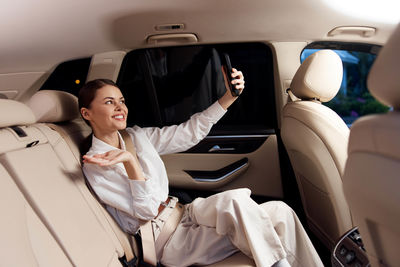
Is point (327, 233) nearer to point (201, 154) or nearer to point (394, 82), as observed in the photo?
point (201, 154)

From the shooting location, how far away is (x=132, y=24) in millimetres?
2076

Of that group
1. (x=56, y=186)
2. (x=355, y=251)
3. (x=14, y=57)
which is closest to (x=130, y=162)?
(x=56, y=186)

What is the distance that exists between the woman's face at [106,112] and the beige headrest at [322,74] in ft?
3.01

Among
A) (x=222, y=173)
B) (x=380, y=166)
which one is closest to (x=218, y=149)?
(x=222, y=173)

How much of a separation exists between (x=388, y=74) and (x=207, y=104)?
6.37ft

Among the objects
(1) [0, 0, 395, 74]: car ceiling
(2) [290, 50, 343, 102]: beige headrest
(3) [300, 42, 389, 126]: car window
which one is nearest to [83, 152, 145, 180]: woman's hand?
(1) [0, 0, 395, 74]: car ceiling

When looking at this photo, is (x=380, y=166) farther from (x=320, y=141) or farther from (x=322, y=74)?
(x=322, y=74)

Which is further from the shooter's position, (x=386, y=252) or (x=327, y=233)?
(x=327, y=233)

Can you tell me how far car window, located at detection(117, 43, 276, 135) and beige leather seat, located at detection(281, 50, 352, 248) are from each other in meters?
0.60

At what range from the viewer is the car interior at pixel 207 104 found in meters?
0.89

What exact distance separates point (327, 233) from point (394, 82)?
4.38 feet

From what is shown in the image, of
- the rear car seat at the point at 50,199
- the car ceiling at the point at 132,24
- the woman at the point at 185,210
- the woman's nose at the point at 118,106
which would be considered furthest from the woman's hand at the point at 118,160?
the car ceiling at the point at 132,24

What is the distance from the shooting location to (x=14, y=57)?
2.16 m

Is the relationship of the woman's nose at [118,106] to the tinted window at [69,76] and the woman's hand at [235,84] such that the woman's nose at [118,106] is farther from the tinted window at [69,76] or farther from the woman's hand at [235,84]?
the tinted window at [69,76]
